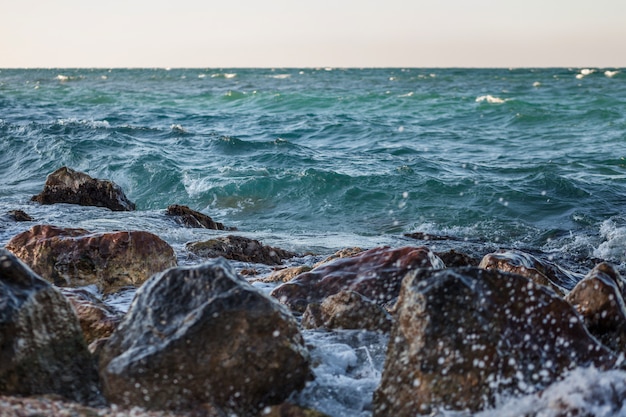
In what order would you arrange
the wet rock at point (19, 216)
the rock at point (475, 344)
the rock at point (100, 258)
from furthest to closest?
the wet rock at point (19, 216) → the rock at point (100, 258) → the rock at point (475, 344)

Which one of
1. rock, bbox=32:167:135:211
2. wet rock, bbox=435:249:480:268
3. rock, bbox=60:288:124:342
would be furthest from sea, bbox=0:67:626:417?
wet rock, bbox=435:249:480:268

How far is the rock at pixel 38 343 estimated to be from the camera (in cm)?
274

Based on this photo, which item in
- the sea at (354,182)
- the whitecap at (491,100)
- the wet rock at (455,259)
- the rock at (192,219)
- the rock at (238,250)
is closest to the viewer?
the wet rock at (455,259)

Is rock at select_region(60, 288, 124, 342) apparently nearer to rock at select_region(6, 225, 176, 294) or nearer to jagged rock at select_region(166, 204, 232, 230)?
rock at select_region(6, 225, 176, 294)

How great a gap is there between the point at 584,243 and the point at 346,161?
7.24 metres

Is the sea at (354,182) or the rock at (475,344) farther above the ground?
the rock at (475,344)

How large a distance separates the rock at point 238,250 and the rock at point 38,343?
342 cm

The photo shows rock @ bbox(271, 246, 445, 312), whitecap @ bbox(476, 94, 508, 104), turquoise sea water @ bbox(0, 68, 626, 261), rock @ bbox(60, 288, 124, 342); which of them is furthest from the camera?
whitecap @ bbox(476, 94, 508, 104)

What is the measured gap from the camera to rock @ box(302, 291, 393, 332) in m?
3.71

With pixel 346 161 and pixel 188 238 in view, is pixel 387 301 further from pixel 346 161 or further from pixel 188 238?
pixel 346 161

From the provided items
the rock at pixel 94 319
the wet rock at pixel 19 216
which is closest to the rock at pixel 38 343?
the rock at pixel 94 319

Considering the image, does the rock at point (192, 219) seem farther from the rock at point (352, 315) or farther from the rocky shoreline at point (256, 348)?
the rocky shoreline at point (256, 348)

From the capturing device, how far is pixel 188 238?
7316 mm

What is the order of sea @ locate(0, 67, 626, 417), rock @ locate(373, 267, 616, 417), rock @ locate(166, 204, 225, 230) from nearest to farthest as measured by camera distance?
rock @ locate(373, 267, 616, 417) < sea @ locate(0, 67, 626, 417) < rock @ locate(166, 204, 225, 230)
